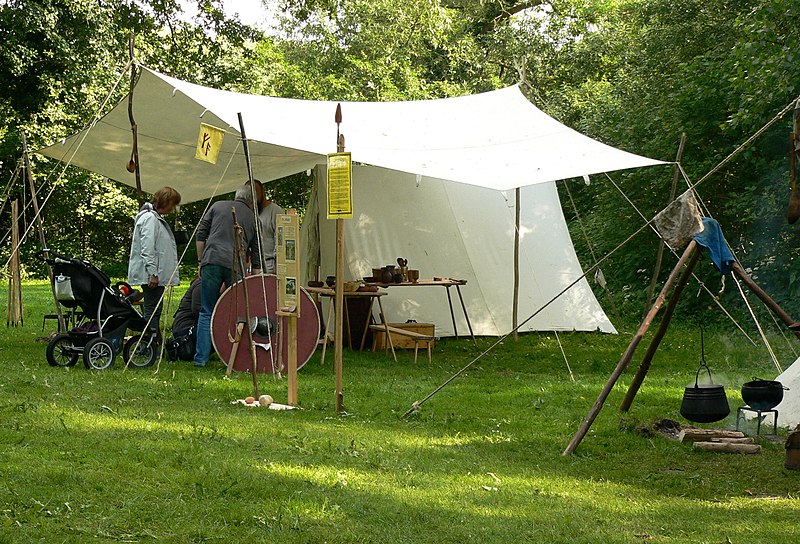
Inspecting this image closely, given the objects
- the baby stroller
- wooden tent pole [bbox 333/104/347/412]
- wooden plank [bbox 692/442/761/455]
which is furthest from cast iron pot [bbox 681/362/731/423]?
the baby stroller

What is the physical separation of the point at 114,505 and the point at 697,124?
9.90 metres

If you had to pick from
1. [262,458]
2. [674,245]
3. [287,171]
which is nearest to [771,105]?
[287,171]

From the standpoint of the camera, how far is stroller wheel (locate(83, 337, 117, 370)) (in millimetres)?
7027

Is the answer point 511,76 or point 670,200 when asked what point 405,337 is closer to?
point 670,200

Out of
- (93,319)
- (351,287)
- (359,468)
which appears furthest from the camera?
(351,287)

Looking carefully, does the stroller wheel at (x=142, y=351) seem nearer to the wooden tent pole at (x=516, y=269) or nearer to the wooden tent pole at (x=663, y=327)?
the wooden tent pole at (x=663, y=327)

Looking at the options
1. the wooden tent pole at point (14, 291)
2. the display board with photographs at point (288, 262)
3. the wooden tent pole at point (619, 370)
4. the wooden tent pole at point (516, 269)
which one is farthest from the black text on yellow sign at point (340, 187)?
the wooden tent pole at point (14, 291)

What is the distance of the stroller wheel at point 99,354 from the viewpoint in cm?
703

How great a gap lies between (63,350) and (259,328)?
4.67 feet

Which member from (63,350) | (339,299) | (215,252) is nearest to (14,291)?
(63,350)

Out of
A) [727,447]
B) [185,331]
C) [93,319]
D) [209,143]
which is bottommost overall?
[727,447]

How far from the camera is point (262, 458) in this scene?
4.43 m

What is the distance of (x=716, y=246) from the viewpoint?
4.92m

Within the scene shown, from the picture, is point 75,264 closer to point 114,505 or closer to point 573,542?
point 114,505
